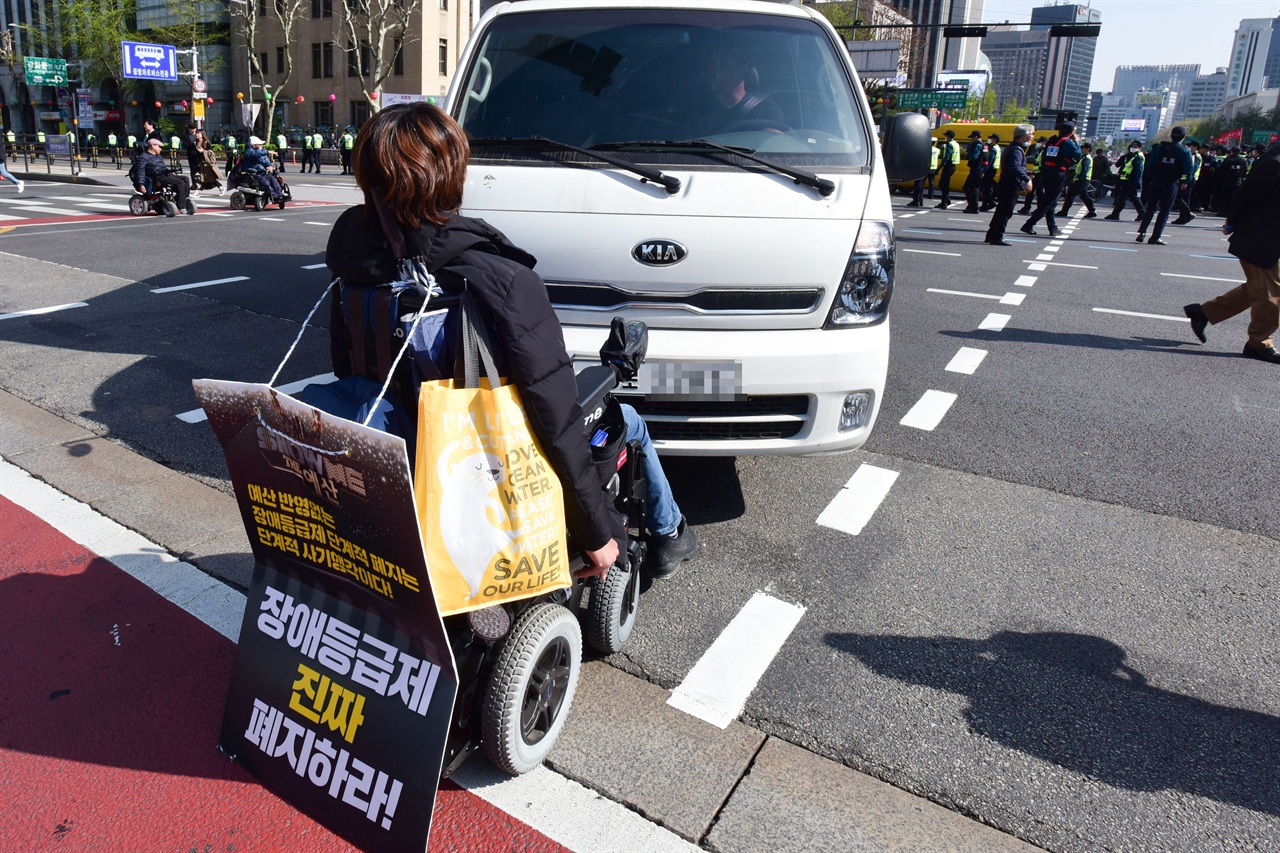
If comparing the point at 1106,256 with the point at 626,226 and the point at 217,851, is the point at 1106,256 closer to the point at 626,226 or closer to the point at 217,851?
the point at 626,226

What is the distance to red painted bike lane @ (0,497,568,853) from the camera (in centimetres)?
221

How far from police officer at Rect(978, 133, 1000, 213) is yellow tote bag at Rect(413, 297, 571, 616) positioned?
841 inches

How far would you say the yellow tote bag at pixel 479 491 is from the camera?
1.88 meters

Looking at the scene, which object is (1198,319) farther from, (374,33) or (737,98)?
(374,33)

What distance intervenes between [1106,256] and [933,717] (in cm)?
1305

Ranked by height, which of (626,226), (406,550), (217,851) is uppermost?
(626,226)

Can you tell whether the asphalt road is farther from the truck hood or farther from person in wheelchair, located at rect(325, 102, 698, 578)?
person in wheelchair, located at rect(325, 102, 698, 578)

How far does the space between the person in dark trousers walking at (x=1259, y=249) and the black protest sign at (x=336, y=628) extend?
24.5 feet

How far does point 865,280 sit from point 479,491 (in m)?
2.29

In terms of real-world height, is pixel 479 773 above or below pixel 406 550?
below

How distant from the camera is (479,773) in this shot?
2.44 m

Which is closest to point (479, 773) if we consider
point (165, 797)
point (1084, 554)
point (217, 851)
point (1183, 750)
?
point (217, 851)

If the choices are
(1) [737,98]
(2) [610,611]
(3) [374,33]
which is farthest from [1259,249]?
(3) [374,33]

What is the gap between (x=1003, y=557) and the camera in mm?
3762
